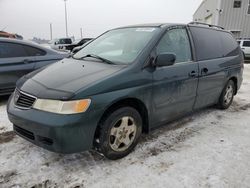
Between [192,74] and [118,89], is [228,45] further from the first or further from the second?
[118,89]

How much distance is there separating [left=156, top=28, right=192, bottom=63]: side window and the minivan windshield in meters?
0.19

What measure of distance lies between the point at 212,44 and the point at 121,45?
5.85ft

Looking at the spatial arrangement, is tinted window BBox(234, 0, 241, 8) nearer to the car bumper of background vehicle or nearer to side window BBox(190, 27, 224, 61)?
side window BBox(190, 27, 224, 61)

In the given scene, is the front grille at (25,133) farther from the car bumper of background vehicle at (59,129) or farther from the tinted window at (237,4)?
the tinted window at (237,4)

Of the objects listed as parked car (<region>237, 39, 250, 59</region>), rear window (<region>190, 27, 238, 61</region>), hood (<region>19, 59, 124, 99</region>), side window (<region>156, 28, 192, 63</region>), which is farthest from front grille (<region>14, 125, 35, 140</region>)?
parked car (<region>237, 39, 250, 59</region>)

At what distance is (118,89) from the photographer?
2.79 metres

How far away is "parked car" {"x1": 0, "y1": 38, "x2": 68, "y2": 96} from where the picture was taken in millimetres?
5113

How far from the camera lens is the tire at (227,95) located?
15.8ft

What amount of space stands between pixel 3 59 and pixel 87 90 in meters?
3.38

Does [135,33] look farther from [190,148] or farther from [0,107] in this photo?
[0,107]

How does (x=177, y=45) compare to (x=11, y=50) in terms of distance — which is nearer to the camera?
(x=177, y=45)

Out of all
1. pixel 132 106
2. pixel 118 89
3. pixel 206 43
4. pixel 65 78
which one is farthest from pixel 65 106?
pixel 206 43

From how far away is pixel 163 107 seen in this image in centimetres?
339

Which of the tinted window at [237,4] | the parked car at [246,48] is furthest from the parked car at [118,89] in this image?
the tinted window at [237,4]
